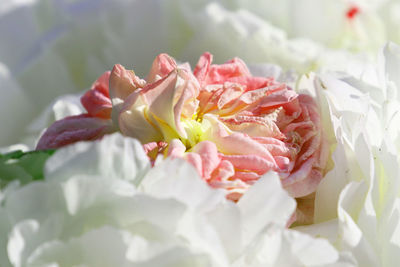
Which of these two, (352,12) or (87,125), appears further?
(352,12)

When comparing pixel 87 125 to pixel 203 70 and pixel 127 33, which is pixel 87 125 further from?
pixel 127 33

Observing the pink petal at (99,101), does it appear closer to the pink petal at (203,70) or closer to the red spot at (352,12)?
the pink petal at (203,70)

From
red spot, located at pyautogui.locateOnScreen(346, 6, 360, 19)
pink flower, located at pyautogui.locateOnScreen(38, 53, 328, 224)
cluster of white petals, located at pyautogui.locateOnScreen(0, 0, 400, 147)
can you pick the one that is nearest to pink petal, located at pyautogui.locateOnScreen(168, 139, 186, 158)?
pink flower, located at pyautogui.locateOnScreen(38, 53, 328, 224)

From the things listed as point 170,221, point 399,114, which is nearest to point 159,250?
point 170,221

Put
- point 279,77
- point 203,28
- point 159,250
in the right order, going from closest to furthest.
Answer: point 159,250
point 279,77
point 203,28

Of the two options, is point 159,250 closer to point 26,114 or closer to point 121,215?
point 121,215

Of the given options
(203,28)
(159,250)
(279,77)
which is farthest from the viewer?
(203,28)

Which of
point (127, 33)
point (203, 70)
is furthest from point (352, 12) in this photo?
point (203, 70)
